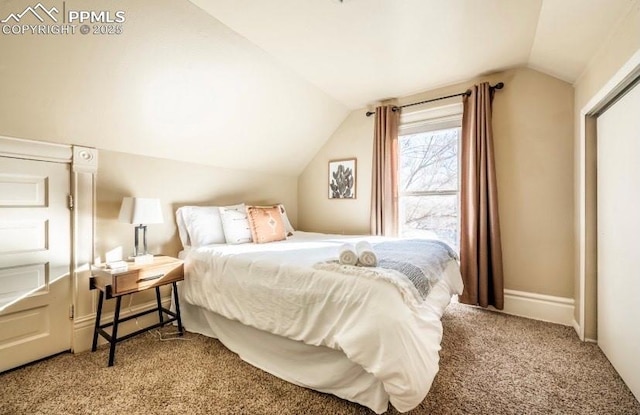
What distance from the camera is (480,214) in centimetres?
273

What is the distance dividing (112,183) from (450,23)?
2937mm

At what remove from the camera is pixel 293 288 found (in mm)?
1630

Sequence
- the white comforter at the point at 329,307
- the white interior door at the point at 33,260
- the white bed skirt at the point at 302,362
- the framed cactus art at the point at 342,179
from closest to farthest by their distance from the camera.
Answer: the white comforter at the point at 329,307 → the white bed skirt at the point at 302,362 → the white interior door at the point at 33,260 → the framed cactus art at the point at 342,179

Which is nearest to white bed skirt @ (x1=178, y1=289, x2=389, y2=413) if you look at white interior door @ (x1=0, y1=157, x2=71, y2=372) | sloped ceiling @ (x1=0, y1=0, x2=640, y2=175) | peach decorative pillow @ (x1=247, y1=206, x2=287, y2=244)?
peach decorative pillow @ (x1=247, y1=206, x2=287, y2=244)

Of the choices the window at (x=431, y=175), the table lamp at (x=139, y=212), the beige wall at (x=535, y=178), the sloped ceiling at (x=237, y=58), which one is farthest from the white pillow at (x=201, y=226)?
the beige wall at (x=535, y=178)

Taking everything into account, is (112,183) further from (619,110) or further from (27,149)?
(619,110)

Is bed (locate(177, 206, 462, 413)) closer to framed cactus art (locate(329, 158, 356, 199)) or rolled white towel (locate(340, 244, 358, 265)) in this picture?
rolled white towel (locate(340, 244, 358, 265))

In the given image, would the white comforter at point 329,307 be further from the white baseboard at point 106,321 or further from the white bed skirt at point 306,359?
the white baseboard at point 106,321

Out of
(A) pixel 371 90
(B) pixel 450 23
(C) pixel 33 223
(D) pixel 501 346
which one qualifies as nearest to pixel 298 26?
(B) pixel 450 23

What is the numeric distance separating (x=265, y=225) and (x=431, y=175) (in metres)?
2.05

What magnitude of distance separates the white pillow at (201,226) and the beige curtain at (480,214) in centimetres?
252

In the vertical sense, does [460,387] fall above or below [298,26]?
below

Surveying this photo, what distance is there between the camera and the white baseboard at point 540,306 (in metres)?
2.46

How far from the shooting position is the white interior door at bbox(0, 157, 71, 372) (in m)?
1.76
